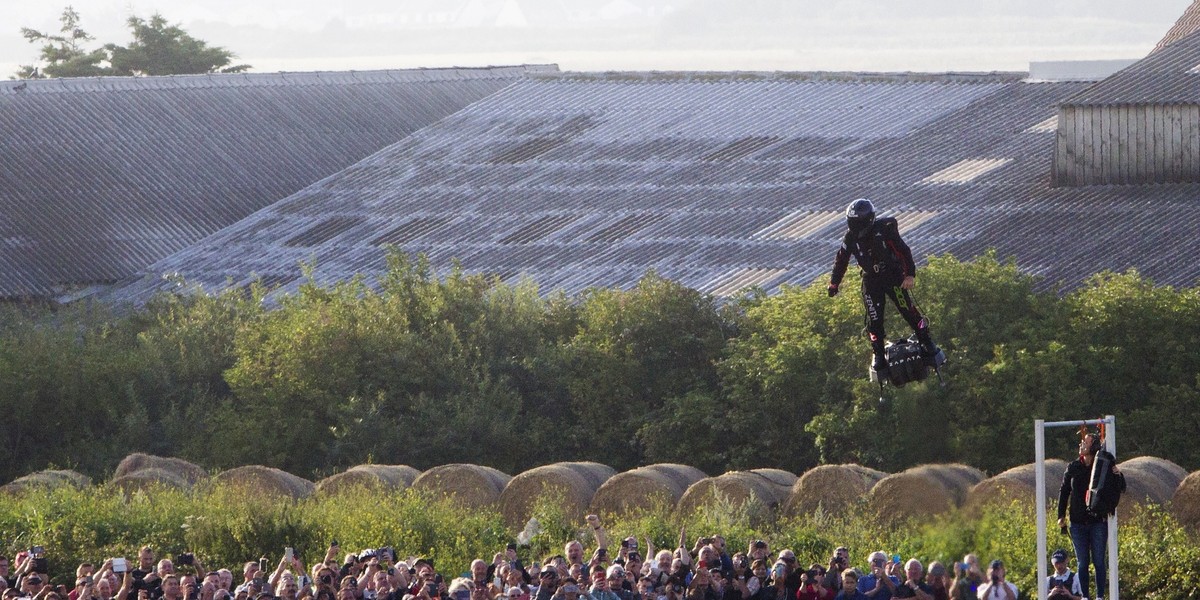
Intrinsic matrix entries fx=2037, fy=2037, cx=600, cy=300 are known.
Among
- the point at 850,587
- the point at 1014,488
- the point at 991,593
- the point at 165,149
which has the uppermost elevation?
the point at 165,149

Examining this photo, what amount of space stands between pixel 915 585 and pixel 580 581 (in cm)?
336

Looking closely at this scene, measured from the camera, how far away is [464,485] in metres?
28.9

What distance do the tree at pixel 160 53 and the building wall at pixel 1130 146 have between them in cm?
4614

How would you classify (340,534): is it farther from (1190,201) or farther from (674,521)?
(1190,201)

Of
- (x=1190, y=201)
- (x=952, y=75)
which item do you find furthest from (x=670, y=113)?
A: (x=1190, y=201)

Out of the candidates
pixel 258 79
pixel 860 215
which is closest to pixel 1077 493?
pixel 860 215

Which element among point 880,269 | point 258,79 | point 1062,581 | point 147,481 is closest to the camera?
point 880,269

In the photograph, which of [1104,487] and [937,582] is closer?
[1104,487]

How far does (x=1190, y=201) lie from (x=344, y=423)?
16.4 metres

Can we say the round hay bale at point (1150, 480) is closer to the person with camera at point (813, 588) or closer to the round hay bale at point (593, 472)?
the person with camera at point (813, 588)

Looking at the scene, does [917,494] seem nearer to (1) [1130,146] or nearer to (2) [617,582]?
(2) [617,582]

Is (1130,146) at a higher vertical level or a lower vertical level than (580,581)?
higher

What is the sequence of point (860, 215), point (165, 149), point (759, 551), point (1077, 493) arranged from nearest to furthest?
point (860, 215) → point (1077, 493) → point (759, 551) → point (165, 149)

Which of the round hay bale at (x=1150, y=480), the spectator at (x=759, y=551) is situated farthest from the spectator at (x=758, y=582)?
the round hay bale at (x=1150, y=480)
